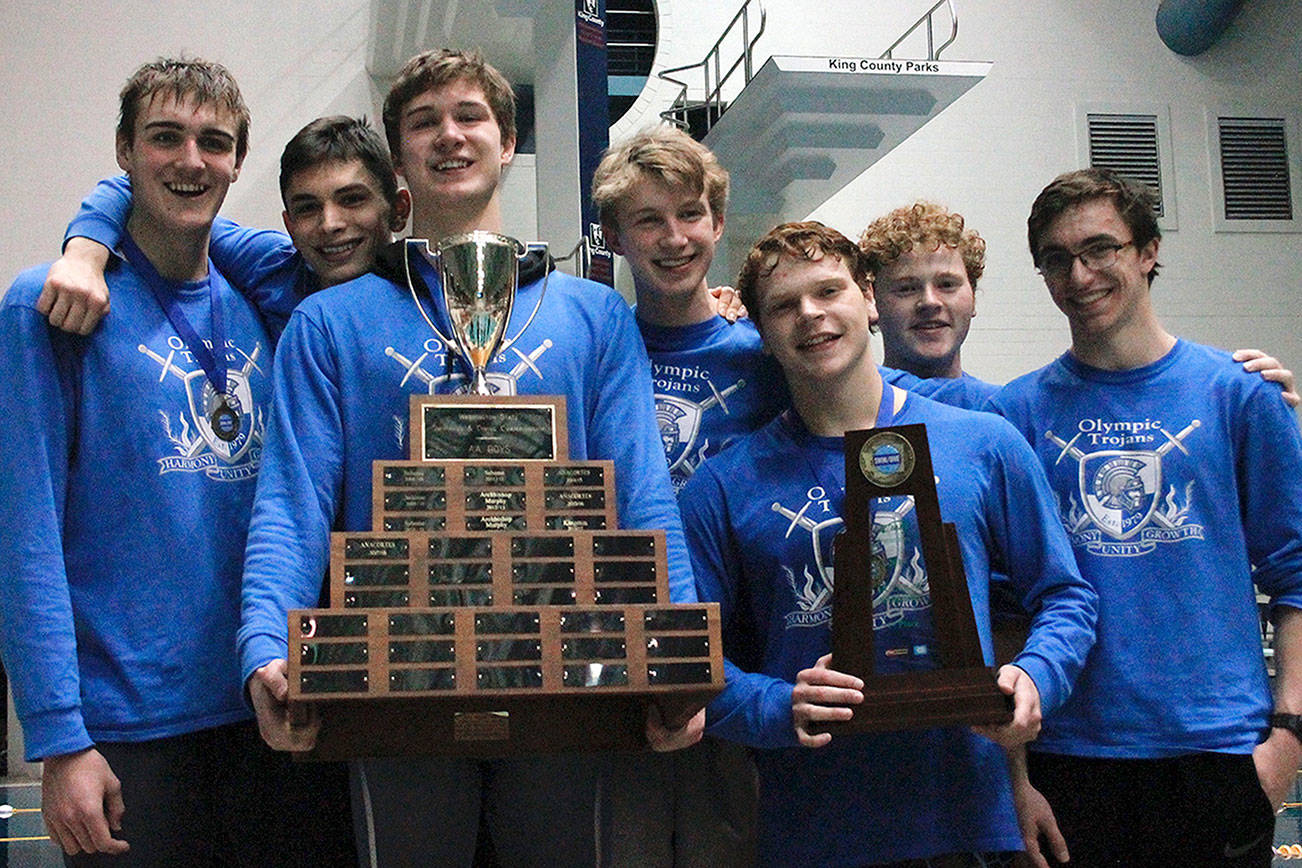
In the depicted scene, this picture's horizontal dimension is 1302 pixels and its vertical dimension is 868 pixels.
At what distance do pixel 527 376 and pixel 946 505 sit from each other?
77 cm

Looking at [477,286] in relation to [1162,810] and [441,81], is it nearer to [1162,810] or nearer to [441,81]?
[441,81]

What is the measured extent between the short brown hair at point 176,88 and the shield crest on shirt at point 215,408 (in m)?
0.49

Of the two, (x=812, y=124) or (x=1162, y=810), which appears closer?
(x=1162, y=810)

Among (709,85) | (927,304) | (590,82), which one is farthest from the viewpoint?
(709,85)

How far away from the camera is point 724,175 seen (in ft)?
9.21

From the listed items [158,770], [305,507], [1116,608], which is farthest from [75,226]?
[1116,608]

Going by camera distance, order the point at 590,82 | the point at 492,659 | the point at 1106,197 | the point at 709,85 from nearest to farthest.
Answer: the point at 492,659 < the point at 1106,197 < the point at 590,82 < the point at 709,85

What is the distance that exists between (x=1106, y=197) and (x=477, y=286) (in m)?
1.34

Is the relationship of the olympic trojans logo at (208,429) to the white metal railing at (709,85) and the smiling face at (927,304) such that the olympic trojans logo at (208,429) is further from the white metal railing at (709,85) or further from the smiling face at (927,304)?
the white metal railing at (709,85)

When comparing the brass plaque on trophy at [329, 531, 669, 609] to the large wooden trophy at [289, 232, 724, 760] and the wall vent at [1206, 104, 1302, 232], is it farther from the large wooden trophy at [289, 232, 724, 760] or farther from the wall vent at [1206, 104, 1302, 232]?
the wall vent at [1206, 104, 1302, 232]

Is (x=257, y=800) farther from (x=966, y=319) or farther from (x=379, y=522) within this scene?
(x=966, y=319)

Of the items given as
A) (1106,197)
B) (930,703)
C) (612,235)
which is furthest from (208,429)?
(1106,197)

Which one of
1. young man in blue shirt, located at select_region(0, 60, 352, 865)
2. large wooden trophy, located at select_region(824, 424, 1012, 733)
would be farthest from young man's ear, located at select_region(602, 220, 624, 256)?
large wooden trophy, located at select_region(824, 424, 1012, 733)

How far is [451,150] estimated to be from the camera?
7.48 ft
